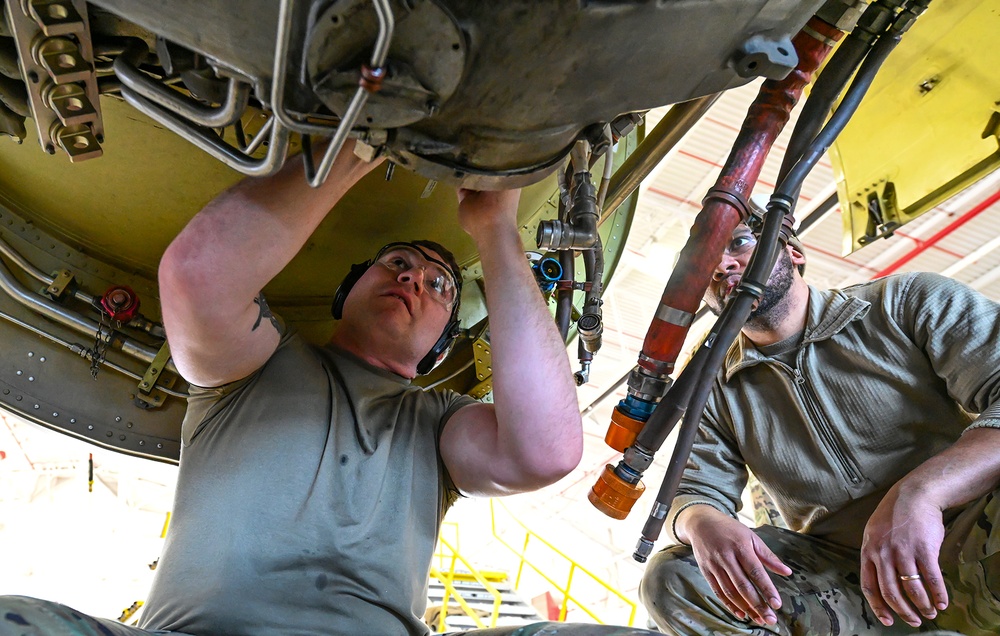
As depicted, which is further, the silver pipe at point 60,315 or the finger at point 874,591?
the silver pipe at point 60,315

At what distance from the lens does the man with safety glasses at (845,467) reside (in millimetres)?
1616

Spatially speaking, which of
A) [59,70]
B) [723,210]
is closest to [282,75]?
[59,70]

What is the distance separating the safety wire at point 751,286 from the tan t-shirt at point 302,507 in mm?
445

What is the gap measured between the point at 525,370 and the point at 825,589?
97 cm

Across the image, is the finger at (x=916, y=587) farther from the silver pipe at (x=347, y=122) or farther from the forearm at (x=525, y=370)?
the silver pipe at (x=347, y=122)

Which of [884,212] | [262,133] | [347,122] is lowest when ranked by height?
[347,122]

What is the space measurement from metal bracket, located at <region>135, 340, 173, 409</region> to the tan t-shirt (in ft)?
2.01

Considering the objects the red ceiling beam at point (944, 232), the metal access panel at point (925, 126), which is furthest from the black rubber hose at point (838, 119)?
the red ceiling beam at point (944, 232)

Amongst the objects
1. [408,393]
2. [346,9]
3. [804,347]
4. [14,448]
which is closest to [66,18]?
[346,9]

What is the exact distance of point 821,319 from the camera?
217 cm

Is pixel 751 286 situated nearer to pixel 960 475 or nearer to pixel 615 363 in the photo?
pixel 960 475

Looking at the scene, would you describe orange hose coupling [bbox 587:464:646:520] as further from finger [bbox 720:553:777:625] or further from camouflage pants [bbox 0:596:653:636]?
finger [bbox 720:553:777:625]

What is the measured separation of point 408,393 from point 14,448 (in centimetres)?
832

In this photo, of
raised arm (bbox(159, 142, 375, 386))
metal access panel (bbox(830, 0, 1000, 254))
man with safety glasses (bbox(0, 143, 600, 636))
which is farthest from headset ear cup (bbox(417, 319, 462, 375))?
metal access panel (bbox(830, 0, 1000, 254))
